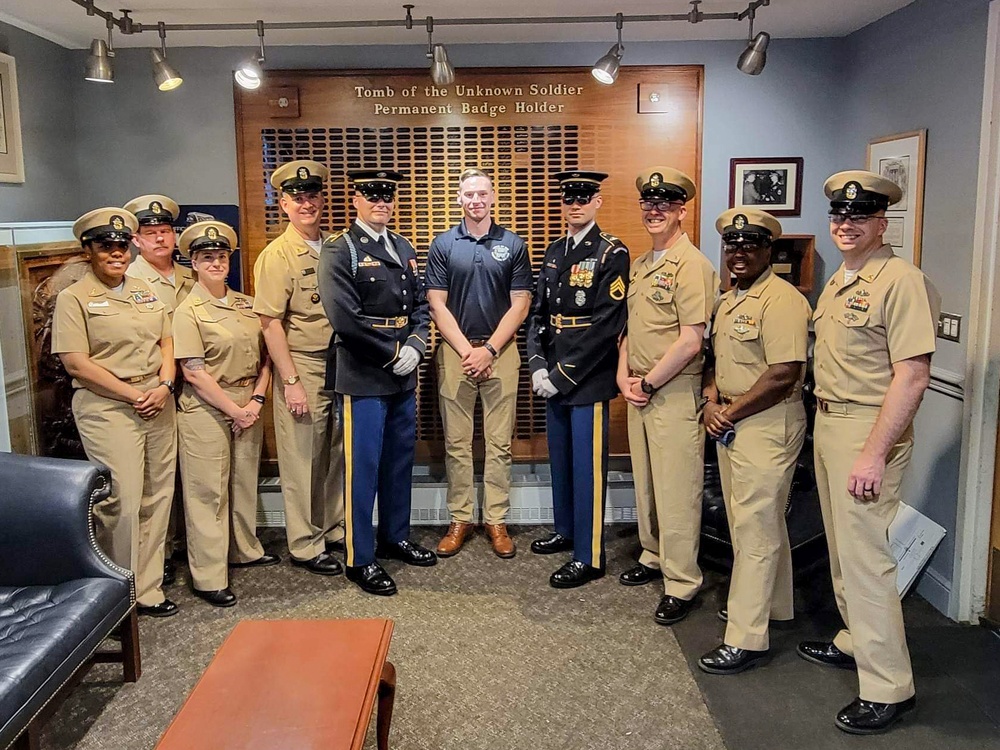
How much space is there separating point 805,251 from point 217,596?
322 centimetres

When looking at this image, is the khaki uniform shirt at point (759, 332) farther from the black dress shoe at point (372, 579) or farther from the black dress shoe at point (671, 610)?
the black dress shoe at point (372, 579)

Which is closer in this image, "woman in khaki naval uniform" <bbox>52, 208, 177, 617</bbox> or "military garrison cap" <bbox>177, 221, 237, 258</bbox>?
"woman in khaki naval uniform" <bbox>52, 208, 177, 617</bbox>

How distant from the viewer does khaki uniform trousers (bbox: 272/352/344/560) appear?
357 cm

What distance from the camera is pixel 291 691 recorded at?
6.57 feet

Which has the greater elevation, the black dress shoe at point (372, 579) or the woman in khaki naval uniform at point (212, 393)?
the woman in khaki naval uniform at point (212, 393)

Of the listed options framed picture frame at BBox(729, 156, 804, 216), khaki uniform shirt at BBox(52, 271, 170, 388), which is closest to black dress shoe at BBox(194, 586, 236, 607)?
khaki uniform shirt at BBox(52, 271, 170, 388)

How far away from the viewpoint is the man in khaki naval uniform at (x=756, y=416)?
2713 mm

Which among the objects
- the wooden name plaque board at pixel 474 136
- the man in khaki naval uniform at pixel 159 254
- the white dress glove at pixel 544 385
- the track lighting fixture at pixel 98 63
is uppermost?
the track lighting fixture at pixel 98 63

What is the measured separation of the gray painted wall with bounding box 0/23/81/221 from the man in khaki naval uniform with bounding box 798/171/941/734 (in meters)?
3.46

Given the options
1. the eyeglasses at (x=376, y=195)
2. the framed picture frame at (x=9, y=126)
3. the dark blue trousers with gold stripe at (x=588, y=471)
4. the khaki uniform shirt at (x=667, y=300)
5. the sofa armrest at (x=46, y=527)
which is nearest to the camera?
the sofa armrest at (x=46, y=527)

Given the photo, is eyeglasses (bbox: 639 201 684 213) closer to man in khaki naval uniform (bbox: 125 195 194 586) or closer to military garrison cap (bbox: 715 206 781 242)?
military garrison cap (bbox: 715 206 781 242)

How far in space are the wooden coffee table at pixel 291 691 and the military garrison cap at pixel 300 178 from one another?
185 cm

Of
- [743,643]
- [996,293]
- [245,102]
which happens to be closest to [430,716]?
[743,643]

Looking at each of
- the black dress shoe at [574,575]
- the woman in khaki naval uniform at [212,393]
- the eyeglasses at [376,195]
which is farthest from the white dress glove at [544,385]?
the woman in khaki naval uniform at [212,393]
